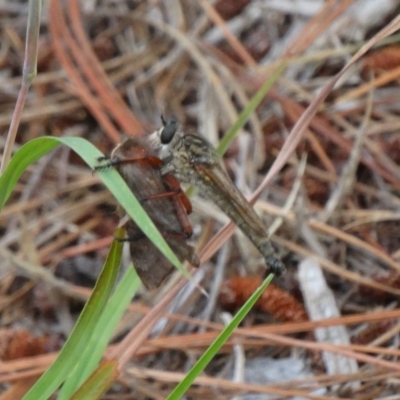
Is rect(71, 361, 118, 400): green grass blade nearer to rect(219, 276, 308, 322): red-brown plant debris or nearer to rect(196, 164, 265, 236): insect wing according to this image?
rect(196, 164, 265, 236): insect wing

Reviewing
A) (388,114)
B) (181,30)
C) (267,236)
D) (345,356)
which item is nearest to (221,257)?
(267,236)

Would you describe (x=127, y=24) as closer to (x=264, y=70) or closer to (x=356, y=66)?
(x=264, y=70)

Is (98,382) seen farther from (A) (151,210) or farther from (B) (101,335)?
(A) (151,210)

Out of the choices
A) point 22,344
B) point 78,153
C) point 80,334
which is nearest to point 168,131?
point 78,153

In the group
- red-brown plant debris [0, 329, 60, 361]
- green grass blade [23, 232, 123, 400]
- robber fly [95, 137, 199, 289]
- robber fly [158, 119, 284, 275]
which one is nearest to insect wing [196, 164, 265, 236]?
robber fly [158, 119, 284, 275]

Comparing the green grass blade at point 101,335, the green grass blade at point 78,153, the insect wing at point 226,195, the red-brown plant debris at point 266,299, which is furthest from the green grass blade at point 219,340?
the red-brown plant debris at point 266,299

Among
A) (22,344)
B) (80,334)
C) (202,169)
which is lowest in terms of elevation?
(80,334)

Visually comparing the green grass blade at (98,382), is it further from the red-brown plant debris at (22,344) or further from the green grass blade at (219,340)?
the red-brown plant debris at (22,344)
